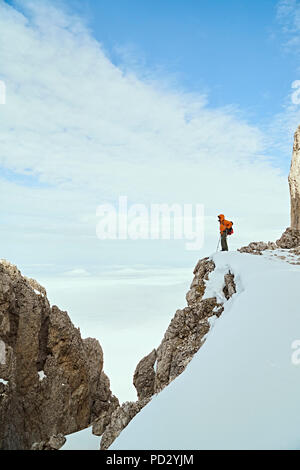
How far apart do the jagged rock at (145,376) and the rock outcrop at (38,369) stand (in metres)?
11.5

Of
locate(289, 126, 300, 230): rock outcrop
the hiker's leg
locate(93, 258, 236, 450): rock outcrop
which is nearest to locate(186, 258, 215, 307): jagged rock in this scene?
locate(93, 258, 236, 450): rock outcrop

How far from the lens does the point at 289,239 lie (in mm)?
25594

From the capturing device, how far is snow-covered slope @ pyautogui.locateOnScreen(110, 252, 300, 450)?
5.16 meters

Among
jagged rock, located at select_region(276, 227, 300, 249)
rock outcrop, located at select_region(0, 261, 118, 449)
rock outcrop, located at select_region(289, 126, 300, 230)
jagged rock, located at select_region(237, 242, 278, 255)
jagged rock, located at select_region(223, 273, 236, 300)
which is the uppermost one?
rock outcrop, located at select_region(289, 126, 300, 230)

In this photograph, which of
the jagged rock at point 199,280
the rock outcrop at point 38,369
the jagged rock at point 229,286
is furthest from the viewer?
the rock outcrop at point 38,369

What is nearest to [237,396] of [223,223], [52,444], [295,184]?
[52,444]

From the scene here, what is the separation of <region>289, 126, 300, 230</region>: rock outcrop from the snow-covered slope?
22.0m

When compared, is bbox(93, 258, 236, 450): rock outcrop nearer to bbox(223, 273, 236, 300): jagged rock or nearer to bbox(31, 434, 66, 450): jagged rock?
bbox(223, 273, 236, 300): jagged rock

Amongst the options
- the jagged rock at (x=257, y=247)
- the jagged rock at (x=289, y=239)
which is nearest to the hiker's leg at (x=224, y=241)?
the jagged rock at (x=257, y=247)

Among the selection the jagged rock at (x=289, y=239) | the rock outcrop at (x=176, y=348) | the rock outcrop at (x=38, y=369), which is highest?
the jagged rock at (x=289, y=239)

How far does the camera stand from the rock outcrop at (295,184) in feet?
95.5

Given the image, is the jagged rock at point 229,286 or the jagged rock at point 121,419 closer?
the jagged rock at point 121,419

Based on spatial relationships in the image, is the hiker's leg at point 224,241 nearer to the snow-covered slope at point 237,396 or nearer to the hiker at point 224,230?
the hiker at point 224,230
